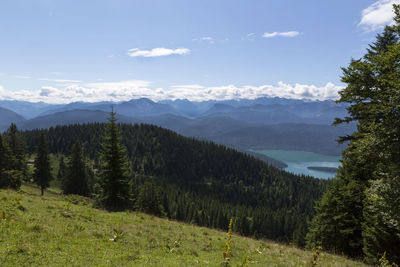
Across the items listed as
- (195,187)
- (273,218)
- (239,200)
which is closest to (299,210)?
(239,200)

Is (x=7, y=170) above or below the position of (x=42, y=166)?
above

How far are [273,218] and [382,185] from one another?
109461 millimetres

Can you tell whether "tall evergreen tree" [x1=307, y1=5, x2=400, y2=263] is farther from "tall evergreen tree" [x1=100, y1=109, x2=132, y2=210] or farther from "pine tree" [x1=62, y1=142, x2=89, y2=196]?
"pine tree" [x1=62, y1=142, x2=89, y2=196]

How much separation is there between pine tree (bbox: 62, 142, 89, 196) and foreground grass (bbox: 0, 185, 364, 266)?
42.9 m

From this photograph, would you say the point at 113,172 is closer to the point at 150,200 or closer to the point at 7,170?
the point at 7,170

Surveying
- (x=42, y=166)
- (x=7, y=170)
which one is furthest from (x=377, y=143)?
(x=42, y=166)

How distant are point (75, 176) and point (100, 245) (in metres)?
52.3

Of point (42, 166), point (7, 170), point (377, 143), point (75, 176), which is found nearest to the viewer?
point (377, 143)

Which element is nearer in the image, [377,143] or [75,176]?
[377,143]

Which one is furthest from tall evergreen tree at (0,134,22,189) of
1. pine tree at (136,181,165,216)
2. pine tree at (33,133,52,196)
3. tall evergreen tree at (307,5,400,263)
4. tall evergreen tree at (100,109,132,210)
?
tall evergreen tree at (307,5,400,263)

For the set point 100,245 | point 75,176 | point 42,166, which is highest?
point 100,245

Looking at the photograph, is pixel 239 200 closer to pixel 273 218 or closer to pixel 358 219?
pixel 273 218

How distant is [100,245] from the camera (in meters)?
11.9

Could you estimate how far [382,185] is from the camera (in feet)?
47.0
